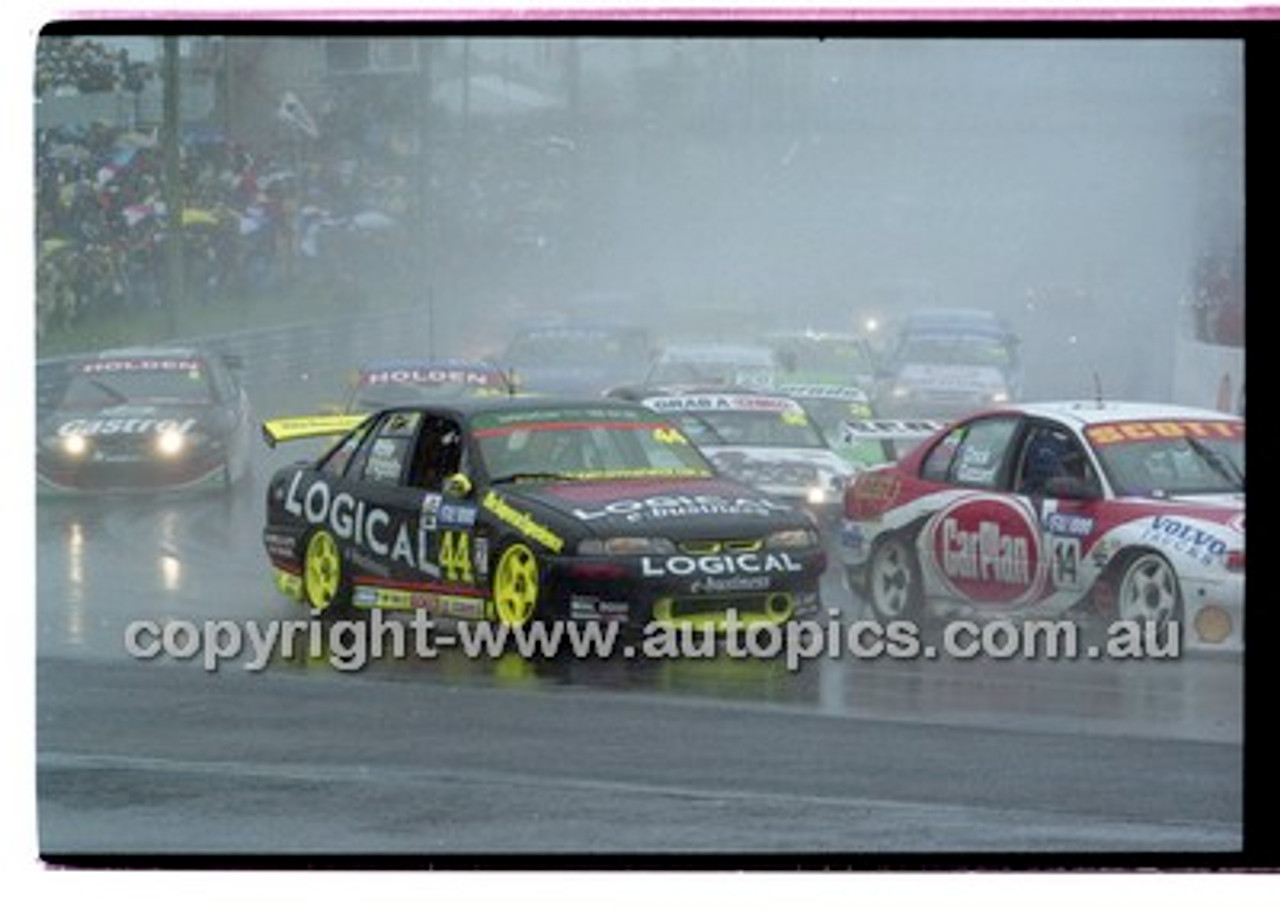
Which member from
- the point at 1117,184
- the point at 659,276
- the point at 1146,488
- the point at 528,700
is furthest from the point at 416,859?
the point at 1146,488

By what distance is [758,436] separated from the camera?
9.70m

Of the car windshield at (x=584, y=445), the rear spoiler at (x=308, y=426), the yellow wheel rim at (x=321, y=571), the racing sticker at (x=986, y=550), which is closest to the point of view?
the yellow wheel rim at (x=321, y=571)

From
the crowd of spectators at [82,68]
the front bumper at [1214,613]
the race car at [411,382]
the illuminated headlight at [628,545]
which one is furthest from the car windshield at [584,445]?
the crowd of spectators at [82,68]

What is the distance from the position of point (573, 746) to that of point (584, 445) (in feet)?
7.20

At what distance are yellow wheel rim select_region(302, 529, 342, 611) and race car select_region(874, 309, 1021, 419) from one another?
56.2 inches

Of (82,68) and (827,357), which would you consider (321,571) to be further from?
(82,68)

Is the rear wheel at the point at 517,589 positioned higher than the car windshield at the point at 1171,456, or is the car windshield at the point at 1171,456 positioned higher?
the car windshield at the point at 1171,456

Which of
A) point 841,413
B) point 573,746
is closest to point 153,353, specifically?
point 573,746

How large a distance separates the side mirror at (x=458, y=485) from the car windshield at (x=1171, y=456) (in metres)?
1.68

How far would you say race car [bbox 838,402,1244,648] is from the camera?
329 inches

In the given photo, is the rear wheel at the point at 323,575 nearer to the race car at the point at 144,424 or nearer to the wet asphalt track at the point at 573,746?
the wet asphalt track at the point at 573,746

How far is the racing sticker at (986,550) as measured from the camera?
9.23m

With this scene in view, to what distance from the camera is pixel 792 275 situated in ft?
28.0

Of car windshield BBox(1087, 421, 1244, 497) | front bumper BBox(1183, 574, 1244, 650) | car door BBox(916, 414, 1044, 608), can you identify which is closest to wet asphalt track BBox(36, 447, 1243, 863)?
front bumper BBox(1183, 574, 1244, 650)
